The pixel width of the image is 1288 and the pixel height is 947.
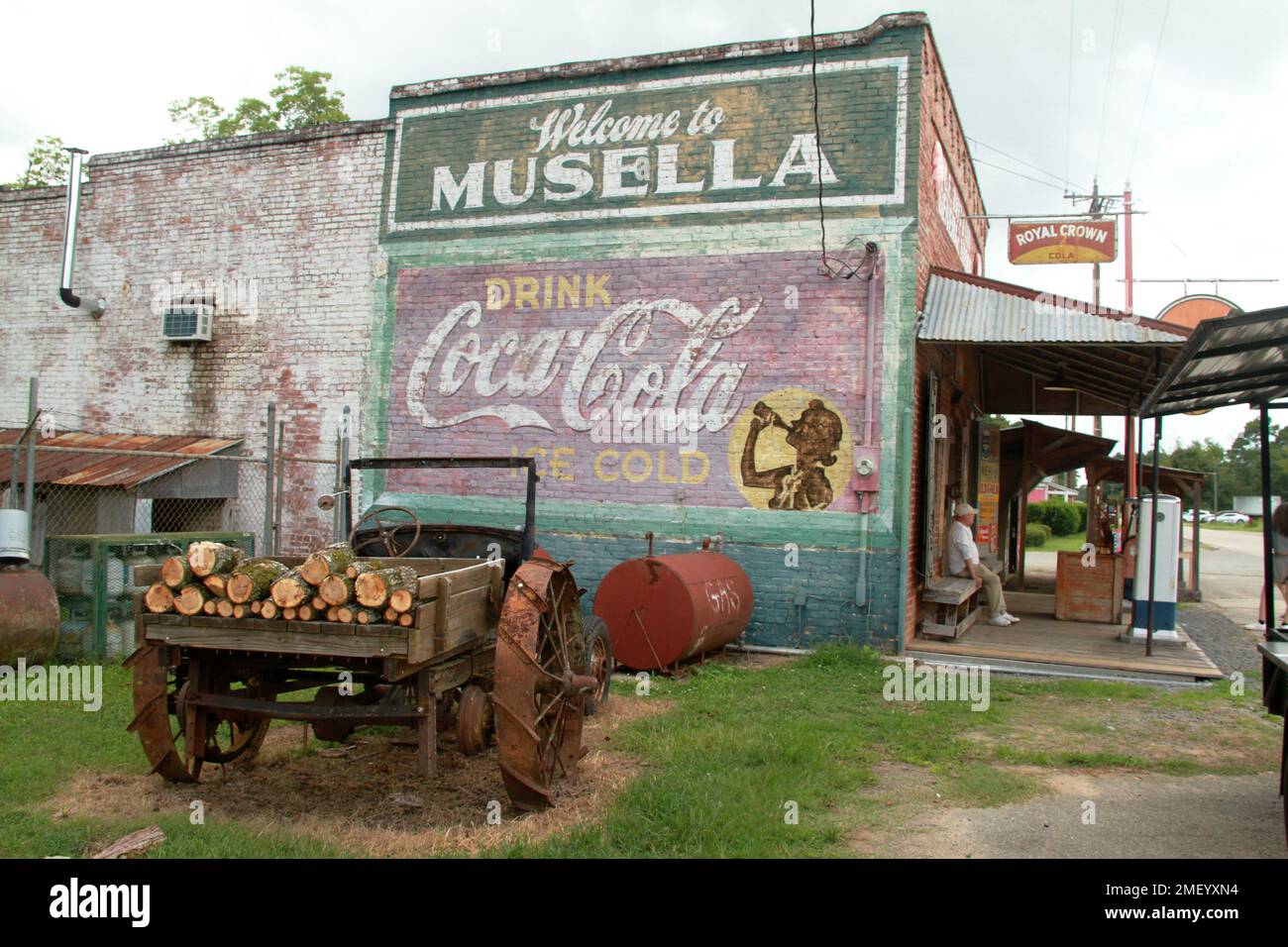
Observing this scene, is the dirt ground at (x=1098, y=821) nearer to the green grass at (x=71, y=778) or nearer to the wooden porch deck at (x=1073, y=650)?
the green grass at (x=71, y=778)

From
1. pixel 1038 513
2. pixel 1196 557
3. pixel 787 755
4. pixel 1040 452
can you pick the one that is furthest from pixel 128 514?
pixel 1038 513

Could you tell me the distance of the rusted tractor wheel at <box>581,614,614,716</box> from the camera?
7383mm

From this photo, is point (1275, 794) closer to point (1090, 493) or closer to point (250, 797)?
point (250, 797)

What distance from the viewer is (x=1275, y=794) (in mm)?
5945

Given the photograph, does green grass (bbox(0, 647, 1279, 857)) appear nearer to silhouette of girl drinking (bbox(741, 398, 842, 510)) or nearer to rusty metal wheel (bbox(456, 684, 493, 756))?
rusty metal wheel (bbox(456, 684, 493, 756))

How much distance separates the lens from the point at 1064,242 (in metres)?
14.8

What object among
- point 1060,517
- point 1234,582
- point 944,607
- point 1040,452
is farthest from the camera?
point 1060,517

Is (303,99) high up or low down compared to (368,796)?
up

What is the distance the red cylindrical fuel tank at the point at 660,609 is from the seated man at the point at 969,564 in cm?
423

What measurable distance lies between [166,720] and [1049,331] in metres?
8.55

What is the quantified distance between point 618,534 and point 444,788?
17.9 ft

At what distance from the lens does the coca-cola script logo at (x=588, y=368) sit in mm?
10812

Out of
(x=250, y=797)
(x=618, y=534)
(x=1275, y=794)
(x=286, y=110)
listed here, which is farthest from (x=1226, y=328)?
(x=286, y=110)

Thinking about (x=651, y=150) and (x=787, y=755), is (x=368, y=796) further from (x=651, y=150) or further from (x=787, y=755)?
(x=651, y=150)
